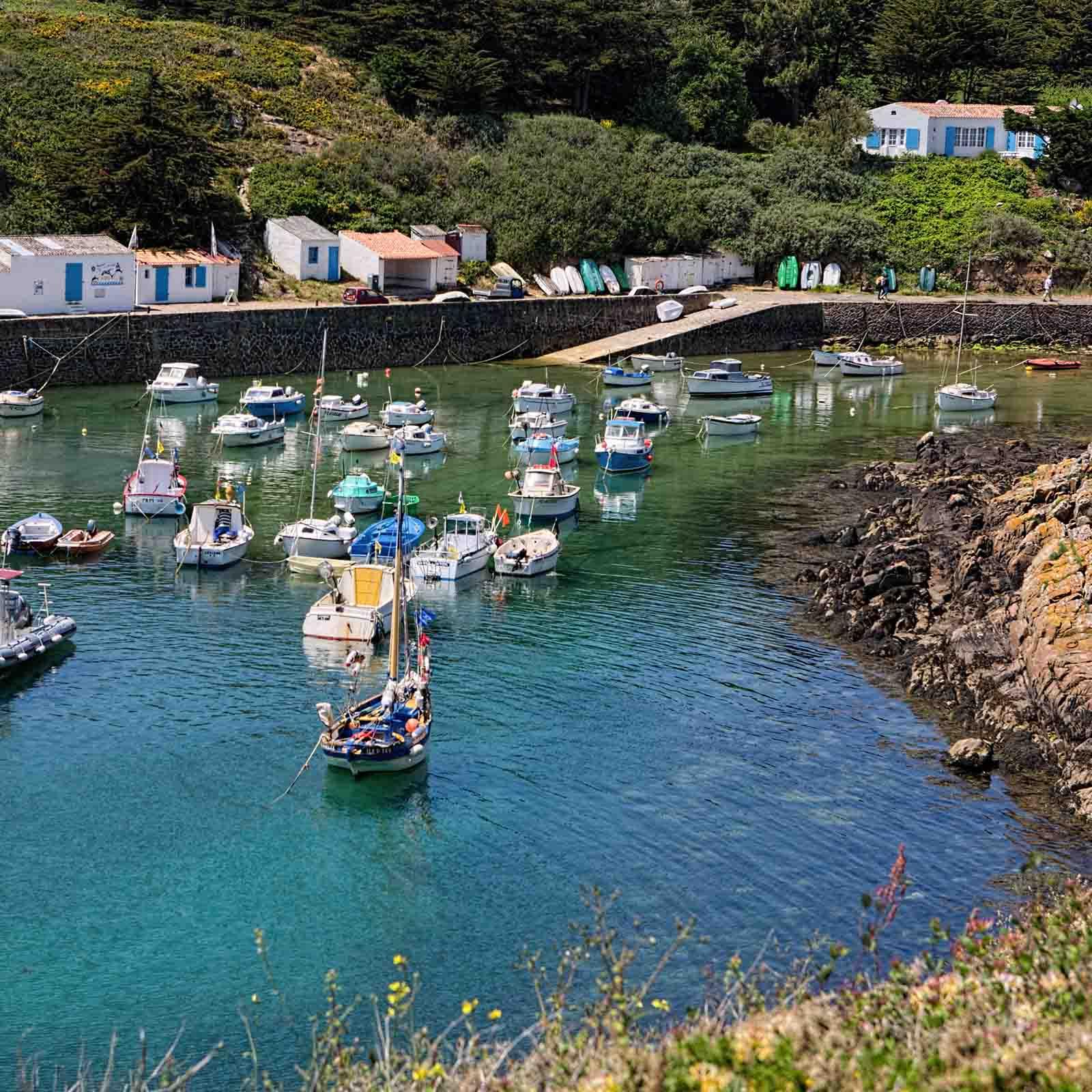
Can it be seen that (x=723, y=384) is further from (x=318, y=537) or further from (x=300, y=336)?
(x=318, y=537)

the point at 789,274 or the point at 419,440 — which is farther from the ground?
the point at 789,274

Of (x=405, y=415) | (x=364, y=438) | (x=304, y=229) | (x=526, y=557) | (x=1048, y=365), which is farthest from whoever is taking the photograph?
(x=1048, y=365)

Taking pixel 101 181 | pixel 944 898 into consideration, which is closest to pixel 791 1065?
pixel 944 898

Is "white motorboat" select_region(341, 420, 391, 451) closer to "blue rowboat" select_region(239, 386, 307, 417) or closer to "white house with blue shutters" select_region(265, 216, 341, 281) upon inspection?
"blue rowboat" select_region(239, 386, 307, 417)

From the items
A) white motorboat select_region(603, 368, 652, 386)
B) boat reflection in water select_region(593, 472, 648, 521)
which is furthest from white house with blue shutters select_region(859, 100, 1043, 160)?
boat reflection in water select_region(593, 472, 648, 521)

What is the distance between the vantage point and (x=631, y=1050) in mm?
16766

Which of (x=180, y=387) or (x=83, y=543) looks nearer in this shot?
(x=83, y=543)

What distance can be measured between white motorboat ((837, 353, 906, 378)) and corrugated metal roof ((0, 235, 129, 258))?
3859 cm

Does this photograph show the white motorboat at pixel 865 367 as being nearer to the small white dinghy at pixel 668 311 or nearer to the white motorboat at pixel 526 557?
the small white dinghy at pixel 668 311

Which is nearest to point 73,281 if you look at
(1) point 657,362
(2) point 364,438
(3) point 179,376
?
(3) point 179,376

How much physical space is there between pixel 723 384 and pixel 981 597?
41.1m

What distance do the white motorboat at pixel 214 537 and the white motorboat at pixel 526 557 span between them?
7839mm

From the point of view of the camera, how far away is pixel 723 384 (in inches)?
3329

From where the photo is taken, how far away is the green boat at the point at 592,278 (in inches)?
3957
